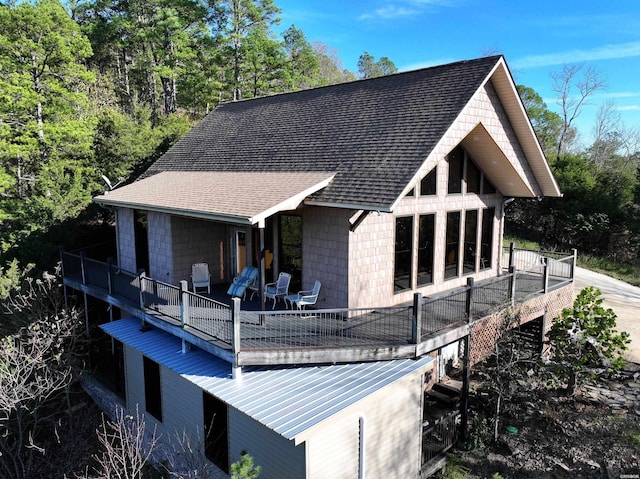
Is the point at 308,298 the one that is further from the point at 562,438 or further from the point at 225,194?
the point at 562,438

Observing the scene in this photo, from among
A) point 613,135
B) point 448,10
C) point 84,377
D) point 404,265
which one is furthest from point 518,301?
point 613,135

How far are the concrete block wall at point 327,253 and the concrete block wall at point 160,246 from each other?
456 centimetres

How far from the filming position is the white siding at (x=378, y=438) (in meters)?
7.82

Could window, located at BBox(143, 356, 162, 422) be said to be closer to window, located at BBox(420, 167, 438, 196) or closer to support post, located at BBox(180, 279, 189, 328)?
support post, located at BBox(180, 279, 189, 328)

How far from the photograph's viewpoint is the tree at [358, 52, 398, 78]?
69250 mm

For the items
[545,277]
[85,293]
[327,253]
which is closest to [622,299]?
[545,277]

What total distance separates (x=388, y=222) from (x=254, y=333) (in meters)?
4.56

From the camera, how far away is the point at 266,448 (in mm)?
8398

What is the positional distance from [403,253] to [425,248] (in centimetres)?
103

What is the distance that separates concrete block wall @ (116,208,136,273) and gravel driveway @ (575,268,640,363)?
17.5 meters

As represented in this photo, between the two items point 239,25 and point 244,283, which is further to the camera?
point 239,25

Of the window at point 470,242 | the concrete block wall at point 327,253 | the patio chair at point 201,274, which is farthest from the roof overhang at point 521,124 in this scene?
the patio chair at point 201,274

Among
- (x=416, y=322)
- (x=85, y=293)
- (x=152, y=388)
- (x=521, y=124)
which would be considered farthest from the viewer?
(x=85, y=293)

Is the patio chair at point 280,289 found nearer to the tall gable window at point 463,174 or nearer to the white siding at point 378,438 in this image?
the white siding at point 378,438
